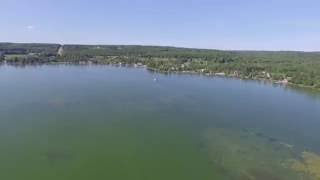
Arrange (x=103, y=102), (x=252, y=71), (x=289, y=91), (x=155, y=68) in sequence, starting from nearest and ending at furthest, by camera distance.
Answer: (x=103, y=102), (x=289, y=91), (x=252, y=71), (x=155, y=68)

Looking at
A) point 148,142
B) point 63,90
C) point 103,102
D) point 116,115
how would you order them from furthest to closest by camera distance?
point 63,90
point 103,102
point 116,115
point 148,142

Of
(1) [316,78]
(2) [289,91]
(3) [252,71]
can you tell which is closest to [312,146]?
(2) [289,91]

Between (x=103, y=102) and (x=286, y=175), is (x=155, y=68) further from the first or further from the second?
(x=286, y=175)

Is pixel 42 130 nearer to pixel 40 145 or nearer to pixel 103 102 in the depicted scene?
pixel 40 145

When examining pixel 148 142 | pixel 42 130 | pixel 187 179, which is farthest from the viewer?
pixel 42 130

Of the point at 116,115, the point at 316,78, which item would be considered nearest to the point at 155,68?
the point at 316,78

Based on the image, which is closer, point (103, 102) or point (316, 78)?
point (103, 102)
